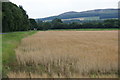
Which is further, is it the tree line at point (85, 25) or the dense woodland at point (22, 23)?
the tree line at point (85, 25)

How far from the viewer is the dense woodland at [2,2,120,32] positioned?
→ 995 inches

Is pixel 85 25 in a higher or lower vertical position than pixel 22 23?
higher

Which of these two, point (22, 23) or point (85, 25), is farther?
point (85, 25)

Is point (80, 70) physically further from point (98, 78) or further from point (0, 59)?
point (0, 59)

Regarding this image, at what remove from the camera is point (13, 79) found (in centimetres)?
491

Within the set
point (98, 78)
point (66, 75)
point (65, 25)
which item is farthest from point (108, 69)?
point (65, 25)

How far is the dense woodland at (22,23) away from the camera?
25.3 meters

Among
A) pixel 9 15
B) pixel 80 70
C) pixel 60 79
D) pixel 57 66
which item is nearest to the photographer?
pixel 60 79

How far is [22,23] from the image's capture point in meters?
39.0

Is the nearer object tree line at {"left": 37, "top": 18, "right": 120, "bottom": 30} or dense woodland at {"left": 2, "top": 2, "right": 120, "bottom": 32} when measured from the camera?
dense woodland at {"left": 2, "top": 2, "right": 120, "bottom": 32}

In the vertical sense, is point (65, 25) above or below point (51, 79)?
above

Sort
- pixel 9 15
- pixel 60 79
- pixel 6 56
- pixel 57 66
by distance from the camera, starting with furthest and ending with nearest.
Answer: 1. pixel 9 15
2. pixel 6 56
3. pixel 57 66
4. pixel 60 79

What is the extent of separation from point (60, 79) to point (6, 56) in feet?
11.5

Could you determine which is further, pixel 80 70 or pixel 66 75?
pixel 80 70
